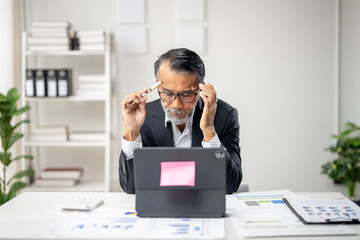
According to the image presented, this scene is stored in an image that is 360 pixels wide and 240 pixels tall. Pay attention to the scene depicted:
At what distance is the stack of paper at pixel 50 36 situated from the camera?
11.6 feet

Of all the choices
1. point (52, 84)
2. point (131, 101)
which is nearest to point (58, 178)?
point (52, 84)

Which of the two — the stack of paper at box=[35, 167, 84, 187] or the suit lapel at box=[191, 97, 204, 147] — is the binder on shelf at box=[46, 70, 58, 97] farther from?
the suit lapel at box=[191, 97, 204, 147]

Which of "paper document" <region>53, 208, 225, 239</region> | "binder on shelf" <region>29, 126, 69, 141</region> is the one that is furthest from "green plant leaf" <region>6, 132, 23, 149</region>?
"paper document" <region>53, 208, 225, 239</region>

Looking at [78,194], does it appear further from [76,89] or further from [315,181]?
[315,181]

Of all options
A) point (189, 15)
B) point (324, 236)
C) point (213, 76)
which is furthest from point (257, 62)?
point (324, 236)

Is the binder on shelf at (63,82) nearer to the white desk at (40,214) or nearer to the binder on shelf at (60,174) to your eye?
the binder on shelf at (60,174)

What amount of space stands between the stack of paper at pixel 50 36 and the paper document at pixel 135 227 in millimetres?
2304

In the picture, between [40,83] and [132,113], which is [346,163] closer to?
[132,113]

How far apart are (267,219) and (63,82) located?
2.54 m

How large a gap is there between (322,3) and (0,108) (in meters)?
2.85

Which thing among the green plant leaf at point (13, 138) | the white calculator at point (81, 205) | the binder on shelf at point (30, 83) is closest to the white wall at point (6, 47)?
the binder on shelf at point (30, 83)

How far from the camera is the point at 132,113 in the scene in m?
1.89

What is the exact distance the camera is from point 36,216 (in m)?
1.53

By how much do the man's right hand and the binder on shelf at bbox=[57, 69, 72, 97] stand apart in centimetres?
180
